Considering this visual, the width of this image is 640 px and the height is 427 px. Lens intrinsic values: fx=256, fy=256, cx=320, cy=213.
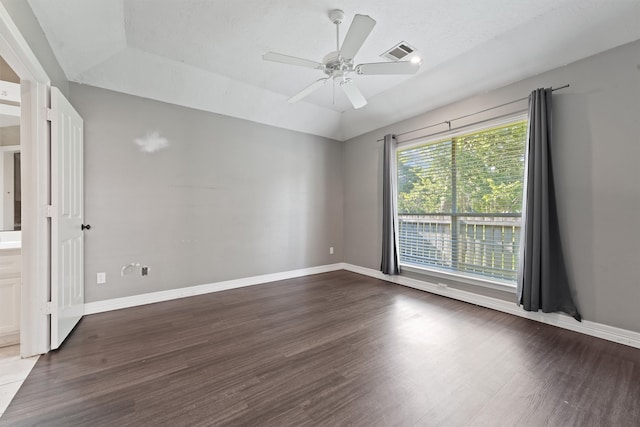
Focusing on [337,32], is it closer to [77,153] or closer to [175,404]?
[77,153]

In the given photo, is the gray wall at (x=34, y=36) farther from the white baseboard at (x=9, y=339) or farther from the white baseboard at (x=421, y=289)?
the white baseboard at (x=421, y=289)

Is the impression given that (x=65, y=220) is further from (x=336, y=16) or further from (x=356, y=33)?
(x=336, y=16)

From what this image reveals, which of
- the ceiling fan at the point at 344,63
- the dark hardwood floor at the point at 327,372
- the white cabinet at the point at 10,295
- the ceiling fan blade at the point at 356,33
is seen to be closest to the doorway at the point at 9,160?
the white cabinet at the point at 10,295

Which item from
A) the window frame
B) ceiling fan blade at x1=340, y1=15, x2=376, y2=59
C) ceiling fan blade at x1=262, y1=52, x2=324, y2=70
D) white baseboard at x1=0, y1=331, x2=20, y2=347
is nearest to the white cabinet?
white baseboard at x1=0, y1=331, x2=20, y2=347

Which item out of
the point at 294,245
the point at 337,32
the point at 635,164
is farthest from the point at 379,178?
the point at 635,164

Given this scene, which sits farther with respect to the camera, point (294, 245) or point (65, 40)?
point (294, 245)

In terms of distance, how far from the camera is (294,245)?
4.64 metres

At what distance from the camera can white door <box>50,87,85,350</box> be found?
2105 mm

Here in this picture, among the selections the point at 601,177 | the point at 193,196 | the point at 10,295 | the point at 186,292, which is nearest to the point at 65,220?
the point at 10,295

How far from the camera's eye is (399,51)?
9.37 feet

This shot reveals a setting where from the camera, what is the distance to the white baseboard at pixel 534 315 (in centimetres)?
227

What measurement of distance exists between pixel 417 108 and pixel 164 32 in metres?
3.28

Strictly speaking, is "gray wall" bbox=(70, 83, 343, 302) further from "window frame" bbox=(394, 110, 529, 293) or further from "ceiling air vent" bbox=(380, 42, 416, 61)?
"ceiling air vent" bbox=(380, 42, 416, 61)

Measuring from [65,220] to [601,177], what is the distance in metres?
4.93
